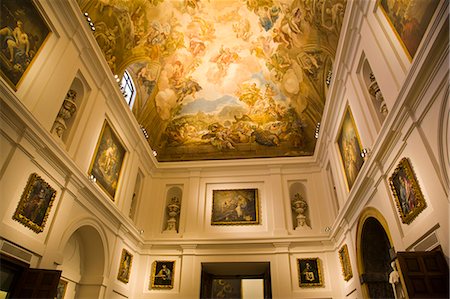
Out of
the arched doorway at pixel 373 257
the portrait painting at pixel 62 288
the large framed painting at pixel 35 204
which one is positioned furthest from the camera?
the portrait painting at pixel 62 288

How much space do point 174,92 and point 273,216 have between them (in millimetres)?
7196

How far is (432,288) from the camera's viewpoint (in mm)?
5320

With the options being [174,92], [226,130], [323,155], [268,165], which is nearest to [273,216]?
[268,165]

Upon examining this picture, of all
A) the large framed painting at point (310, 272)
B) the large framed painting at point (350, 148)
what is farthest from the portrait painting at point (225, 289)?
the large framed painting at point (350, 148)

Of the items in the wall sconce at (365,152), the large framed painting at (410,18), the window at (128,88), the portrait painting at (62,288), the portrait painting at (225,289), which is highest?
the window at (128,88)

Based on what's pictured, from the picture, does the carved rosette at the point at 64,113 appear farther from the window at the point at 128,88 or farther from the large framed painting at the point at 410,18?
the large framed painting at the point at 410,18

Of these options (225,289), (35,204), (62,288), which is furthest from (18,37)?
(225,289)

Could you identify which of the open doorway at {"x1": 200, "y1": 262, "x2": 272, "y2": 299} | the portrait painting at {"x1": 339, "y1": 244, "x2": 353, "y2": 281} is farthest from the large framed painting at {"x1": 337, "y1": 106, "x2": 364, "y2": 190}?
the open doorway at {"x1": 200, "y1": 262, "x2": 272, "y2": 299}

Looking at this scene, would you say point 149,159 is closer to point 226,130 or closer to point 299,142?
point 226,130

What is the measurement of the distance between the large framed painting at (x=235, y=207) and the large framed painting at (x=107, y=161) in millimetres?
4733

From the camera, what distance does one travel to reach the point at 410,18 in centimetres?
631

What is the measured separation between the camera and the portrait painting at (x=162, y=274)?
13.0 meters

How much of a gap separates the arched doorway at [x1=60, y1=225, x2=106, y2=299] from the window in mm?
5621

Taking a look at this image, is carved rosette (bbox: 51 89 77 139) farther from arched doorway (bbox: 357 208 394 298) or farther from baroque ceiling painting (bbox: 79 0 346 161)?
arched doorway (bbox: 357 208 394 298)
